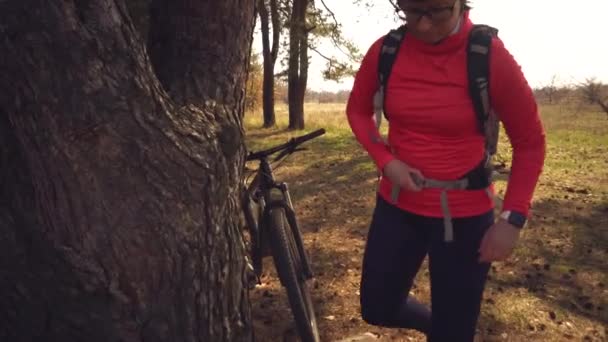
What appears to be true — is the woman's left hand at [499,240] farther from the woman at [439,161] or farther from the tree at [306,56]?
the tree at [306,56]

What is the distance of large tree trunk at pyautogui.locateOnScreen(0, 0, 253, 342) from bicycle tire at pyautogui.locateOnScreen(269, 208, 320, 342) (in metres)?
0.69

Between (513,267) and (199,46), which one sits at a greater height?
(199,46)

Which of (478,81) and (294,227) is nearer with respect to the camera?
(478,81)

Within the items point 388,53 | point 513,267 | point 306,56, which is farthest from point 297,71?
point 388,53

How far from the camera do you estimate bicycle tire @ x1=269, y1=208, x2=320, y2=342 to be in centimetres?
329

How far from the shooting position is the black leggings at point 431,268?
2625 mm

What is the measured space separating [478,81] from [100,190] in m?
1.66

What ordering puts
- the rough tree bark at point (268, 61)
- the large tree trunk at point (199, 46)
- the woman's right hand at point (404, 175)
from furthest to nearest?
the rough tree bark at point (268, 61) < the large tree trunk at point (199, 46) < the woman's right hand at point (404, 175)

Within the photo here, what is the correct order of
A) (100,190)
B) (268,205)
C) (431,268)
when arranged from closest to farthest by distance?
(100,190)
(431,268)
(268,205)

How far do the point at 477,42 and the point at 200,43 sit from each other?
1409 millimetres

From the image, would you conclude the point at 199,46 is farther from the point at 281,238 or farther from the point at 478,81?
the point at 478,81

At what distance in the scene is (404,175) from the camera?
8.32 feet

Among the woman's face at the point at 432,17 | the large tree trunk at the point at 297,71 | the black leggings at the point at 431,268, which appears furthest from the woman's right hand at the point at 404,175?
the large tree trunk at the point at 297,71

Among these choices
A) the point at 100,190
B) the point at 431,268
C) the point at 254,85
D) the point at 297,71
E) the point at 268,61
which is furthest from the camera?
the point at 254,85
